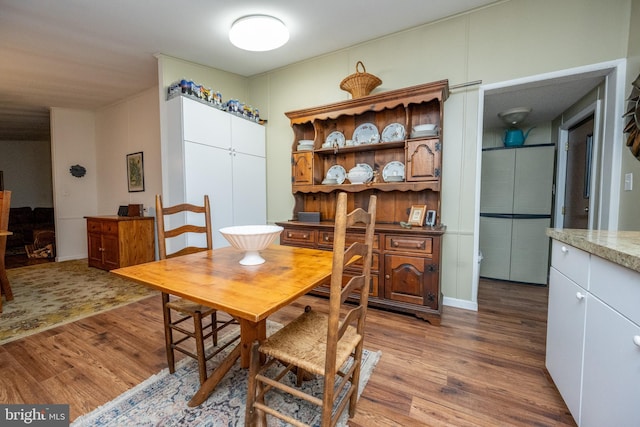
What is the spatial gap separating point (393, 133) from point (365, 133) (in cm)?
31

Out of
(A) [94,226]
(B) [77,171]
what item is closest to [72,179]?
(B) [77,171]

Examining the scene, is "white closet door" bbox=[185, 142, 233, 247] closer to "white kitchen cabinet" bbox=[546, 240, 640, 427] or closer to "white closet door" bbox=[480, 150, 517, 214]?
"white kitchen cabinet" bbox=[546, 240, 640, 427]

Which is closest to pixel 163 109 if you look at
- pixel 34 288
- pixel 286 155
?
pixel 286 155

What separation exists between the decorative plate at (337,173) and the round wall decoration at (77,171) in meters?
4.75

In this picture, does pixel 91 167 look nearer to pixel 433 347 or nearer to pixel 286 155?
pixel 286 155

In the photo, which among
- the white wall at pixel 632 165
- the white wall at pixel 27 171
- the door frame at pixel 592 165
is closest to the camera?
the white wall at pixel 632 165

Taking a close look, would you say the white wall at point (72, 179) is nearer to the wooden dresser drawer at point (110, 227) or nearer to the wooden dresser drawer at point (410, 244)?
the wooden dresser drawer at point (110, 227)

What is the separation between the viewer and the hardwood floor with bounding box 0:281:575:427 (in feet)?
4.34

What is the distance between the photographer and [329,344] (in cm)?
93

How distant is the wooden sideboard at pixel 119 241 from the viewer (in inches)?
144

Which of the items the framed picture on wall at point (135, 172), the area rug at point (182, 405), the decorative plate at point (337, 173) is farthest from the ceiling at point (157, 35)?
the area rug at point (182, 405)

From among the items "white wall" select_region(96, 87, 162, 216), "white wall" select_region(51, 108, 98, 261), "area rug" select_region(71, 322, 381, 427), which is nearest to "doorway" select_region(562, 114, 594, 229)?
"area rug" select_region(71, 322, 381, 427)

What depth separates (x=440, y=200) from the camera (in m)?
2.46

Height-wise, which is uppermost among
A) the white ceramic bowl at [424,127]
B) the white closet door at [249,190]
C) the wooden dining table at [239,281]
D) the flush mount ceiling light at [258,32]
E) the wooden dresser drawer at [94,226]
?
the flush mount ceiling light at [258,32]
